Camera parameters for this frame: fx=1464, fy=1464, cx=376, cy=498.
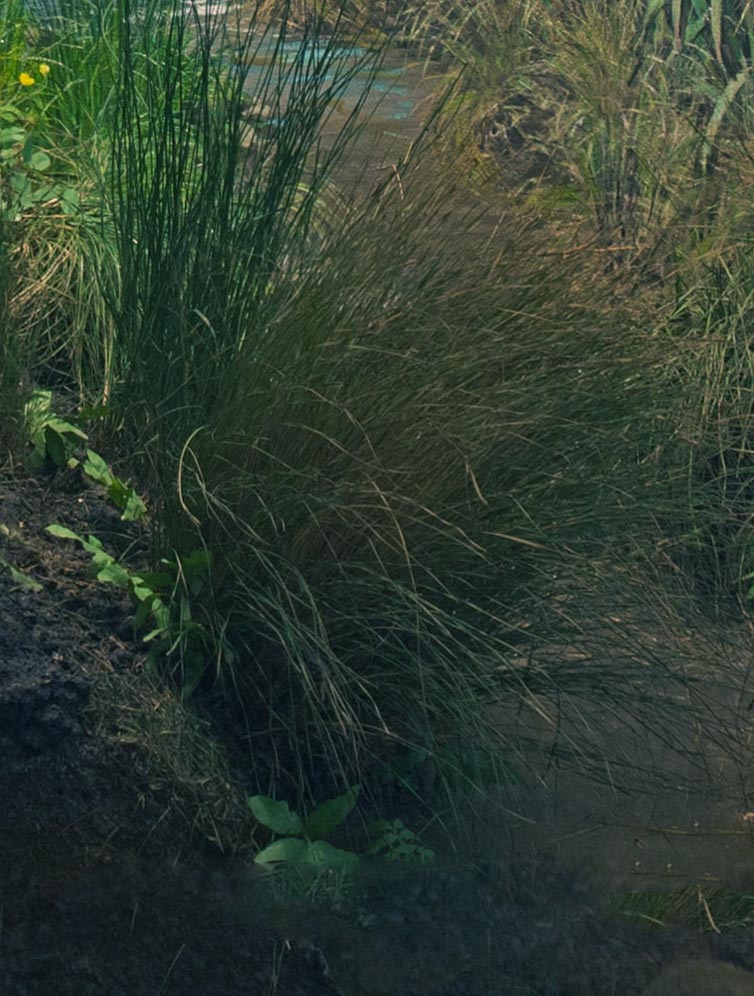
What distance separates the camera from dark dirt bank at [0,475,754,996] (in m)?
2.32

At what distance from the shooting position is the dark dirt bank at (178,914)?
2316mm

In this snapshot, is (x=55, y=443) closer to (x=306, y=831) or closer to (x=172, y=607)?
(x=172, y=607)

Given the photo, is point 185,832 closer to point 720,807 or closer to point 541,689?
point 541,689

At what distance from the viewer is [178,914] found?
2354 millimetres

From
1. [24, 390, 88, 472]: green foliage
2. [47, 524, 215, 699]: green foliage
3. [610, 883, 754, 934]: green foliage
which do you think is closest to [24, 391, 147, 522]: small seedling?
[24, 390, 88, 472]: green foliage

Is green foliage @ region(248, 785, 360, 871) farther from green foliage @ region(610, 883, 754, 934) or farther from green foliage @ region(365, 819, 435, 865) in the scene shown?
green foliage @ region(610, 883, 754, 934)

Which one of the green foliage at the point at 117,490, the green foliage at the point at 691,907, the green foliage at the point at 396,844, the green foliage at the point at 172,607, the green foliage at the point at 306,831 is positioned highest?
the green foliage at the point at 117,490

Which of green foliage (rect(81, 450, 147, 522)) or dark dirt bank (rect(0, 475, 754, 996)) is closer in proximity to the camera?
dark dirt bank (rect(0, 475, 754, 996))

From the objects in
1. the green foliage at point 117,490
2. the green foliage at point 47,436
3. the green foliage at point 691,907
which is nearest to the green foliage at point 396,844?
the green foliage at point 691,907

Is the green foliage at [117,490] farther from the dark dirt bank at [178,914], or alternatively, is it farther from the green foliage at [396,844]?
the green foliage at [396,844]

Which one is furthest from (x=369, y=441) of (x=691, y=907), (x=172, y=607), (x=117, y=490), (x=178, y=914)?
(x=691, y=907)

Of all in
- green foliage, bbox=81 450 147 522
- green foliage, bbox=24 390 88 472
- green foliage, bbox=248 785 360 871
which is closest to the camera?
green foliage, bbox=248 785 360 871

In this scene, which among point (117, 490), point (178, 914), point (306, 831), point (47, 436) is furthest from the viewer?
point (47, 436)

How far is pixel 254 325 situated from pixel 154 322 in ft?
0.69
